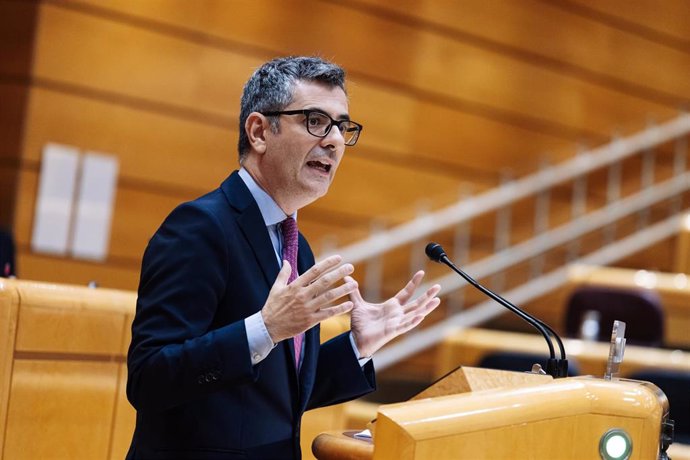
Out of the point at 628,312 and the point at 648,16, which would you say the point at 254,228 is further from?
the point at 648,16

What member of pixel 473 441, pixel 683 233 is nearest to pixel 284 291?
pixel 473 441

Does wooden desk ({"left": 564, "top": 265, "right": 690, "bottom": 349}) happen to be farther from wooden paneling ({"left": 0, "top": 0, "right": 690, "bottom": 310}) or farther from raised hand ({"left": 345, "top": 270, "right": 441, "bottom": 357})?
raised hand ({"left": 345, "top": 270, "right": 441, "bottom": 357})

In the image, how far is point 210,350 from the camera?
1.61m

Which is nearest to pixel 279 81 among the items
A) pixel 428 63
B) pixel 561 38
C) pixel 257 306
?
pixel 257 306

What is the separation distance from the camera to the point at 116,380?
271cm

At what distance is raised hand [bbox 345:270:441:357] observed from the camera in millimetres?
2008

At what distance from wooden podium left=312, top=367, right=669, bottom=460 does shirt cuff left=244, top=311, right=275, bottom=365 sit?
20 centimetres

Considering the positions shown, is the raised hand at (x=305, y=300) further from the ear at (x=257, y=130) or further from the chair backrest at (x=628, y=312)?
the chair backrest at (x=628, y=312)

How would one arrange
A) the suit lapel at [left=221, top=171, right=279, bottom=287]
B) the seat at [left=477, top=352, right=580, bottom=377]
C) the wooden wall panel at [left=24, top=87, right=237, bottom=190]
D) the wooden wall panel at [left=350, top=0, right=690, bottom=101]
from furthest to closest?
the wooden wall panel at [left=350, top=0, right=690, bottom=101], the wooden wall panel at [left=24, top=87, right=237, bottom=190], the seat at [left=477, top=352, right=580, bottom=377], the suit lapel at [left=221, top=171, right=279, bottom=287]

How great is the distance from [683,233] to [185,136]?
3.04 m

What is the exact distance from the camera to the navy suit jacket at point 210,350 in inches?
63.6

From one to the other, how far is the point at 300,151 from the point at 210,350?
1.46 ft

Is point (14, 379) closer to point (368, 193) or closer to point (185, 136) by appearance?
point (185, 136)

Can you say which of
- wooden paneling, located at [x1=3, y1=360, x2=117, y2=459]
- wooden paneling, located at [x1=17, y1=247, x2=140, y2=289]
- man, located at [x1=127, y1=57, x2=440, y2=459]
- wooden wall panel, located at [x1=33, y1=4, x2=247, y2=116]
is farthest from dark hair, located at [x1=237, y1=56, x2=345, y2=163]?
wooden wall panel, located at [x1=33, y1=4, x2=247, y2=116]
